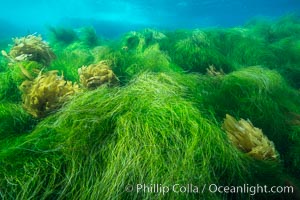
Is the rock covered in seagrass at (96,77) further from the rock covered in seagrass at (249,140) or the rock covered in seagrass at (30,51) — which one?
the rock covered in seagrass at (249,140)

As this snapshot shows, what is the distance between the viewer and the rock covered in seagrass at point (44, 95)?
2834 millimetres

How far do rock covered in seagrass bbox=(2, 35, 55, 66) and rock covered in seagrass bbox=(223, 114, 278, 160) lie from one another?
3404 millimetres

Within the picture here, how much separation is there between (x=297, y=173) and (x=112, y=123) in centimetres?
181

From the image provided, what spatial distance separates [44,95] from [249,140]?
2174 millimetres

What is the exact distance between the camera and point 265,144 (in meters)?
2.40

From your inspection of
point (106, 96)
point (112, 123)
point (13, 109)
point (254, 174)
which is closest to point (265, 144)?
point (254, 174)

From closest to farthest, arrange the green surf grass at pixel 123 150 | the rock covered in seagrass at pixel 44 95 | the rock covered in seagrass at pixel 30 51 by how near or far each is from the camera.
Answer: the green surf grass at pixel 123 150, the rock covered in seagrass at pixel 44 95, the rock covered in seagrass at pixel 30 51

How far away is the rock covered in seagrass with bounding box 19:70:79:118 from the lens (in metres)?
2.83

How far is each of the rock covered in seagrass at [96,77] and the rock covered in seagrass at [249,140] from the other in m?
1.63

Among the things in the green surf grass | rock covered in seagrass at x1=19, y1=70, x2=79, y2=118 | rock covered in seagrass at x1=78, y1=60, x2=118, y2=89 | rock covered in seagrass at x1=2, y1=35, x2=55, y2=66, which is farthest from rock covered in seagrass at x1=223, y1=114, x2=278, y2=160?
rock covered in seagrass at x1=2, y1=35, x2=55, y2=66

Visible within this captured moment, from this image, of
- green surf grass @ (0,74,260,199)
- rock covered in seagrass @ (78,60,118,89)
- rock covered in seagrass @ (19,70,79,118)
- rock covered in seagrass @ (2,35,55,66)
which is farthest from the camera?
rock covered in seagrass @ (2,35,55,66)

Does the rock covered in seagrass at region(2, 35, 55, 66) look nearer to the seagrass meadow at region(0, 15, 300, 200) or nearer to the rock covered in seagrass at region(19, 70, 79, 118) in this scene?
the seagrass meadow at region(0, 15, 300, 200)

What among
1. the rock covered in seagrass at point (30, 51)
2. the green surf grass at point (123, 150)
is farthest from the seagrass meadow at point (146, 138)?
the rock covered in seagrass at point (30, 51)

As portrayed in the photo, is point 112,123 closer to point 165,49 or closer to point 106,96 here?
point 106,96
